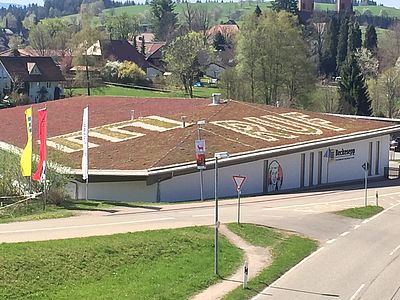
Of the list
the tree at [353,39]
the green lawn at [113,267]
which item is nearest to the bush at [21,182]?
the green lawn at [113,267]

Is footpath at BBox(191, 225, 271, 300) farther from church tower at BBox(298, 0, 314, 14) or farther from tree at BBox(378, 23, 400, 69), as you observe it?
church tower at BBox(298, 0, 314, 14)

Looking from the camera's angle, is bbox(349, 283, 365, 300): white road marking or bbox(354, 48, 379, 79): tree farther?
bbox(354, 48, 379, 79): tree

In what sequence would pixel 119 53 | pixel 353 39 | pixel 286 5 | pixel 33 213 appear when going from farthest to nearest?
pixel 286 5, pixel 353 39, pixel 119 53, pixel 33 213

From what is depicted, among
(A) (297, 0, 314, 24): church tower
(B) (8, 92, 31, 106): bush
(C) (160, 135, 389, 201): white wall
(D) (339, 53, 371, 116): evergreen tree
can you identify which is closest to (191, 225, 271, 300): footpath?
(C) (160, 135, 389, 201): white wall

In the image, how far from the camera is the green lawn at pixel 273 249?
22062 mm

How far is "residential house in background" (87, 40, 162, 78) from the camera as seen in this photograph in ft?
357

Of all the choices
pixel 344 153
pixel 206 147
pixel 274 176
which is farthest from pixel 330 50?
pixel 206 147

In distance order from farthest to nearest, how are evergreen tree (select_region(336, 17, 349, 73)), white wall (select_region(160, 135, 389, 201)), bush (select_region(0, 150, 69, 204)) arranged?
1. evergreen tree (select_region(336, 17, 349, 73))
2. white wall (select_region(160, 135, 389, 201))
3. bush (select_region(0, 150, 69, 204))

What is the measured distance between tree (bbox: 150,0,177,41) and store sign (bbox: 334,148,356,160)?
11231 centimetres

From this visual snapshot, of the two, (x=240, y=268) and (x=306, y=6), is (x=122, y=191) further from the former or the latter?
(x=306, y=6)

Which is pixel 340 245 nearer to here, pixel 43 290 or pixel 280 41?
pixel 43 290

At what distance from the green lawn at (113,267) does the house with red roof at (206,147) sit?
12627mm

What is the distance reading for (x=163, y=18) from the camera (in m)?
162

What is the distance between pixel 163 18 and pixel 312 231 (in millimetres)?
134739
